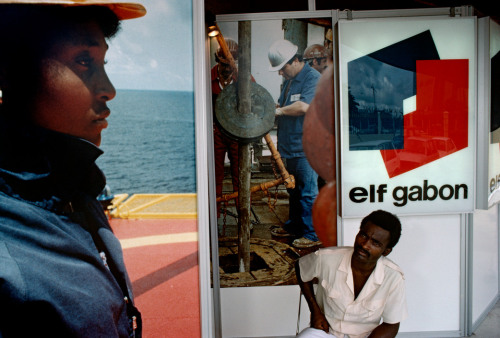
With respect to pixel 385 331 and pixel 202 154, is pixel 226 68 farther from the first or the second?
pixel 385 331

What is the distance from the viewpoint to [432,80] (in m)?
2.52

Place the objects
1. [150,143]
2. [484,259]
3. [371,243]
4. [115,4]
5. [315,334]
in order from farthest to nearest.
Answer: [484,259]
[315,334]
[371,243]
[150,143]
[115,4]

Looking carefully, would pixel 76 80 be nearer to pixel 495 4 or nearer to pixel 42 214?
pixel 42 214

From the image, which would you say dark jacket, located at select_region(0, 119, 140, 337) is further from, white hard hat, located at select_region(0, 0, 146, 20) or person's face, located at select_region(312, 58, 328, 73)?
person's face, located at select_region(312, 58, 328, 73)

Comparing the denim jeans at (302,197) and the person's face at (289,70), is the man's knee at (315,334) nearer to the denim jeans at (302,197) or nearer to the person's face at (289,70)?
the denim jeans at (302,197)

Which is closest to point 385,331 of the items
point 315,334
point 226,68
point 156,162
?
point 315,334

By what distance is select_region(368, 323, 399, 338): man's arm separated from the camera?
1803 millimetres

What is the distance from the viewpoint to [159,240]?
167 cm

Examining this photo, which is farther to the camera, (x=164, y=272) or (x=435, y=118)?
(x=435, y=118)

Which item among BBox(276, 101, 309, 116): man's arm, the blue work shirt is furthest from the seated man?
BBox(276, 101, 309, 116): man's arm

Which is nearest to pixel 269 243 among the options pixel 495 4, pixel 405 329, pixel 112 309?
pixel 405 329

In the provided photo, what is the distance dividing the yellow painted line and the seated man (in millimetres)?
677

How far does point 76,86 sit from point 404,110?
200cm

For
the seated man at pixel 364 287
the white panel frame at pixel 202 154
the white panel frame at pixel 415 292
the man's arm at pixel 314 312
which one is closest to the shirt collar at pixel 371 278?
the seated man at pixel 364 287
